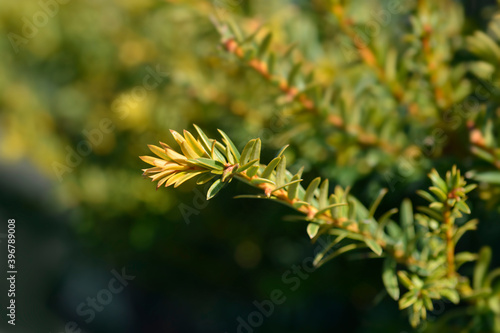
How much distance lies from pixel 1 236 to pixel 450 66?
108 centimetres

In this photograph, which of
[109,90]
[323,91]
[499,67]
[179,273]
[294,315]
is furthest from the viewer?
[109,90]

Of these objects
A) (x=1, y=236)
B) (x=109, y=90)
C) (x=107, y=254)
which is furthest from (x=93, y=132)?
(x=1, y=236)

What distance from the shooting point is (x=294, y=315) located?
85cm

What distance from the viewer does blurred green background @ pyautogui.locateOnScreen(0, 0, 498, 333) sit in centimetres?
78

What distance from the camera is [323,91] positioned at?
2.31 feet

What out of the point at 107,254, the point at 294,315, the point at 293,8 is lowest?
the point at 294,315

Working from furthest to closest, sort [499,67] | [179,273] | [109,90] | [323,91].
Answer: [109,90], [179,273], [323,91], [499,67]

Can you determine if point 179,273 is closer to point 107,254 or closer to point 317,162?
point 107,254

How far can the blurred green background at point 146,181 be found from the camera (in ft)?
2.55

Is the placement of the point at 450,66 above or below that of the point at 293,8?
below

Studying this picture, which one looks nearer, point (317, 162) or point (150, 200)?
point (317, 162)

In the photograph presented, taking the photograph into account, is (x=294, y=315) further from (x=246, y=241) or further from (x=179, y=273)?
(x=179, y=273)

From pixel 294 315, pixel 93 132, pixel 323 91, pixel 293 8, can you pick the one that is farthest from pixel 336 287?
pixel 93 132

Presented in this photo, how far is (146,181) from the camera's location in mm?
890
